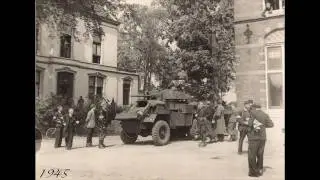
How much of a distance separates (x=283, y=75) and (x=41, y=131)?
12.4 feet

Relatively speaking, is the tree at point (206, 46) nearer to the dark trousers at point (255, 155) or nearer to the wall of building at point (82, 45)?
the dark trousers at point (255, 155)

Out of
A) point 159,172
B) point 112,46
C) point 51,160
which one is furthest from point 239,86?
point 51,160

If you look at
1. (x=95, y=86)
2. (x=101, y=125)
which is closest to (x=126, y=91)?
(x=95, y=86)

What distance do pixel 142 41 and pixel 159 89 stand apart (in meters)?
0.76

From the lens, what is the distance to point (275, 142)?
5340 mm

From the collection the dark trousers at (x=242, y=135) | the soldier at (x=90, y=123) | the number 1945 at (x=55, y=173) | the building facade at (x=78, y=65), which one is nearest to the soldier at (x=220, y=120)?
the dark trousers at (x=242, y=135)

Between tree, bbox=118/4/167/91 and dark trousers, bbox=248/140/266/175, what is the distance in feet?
5.57

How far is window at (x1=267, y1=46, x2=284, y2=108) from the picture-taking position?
5422 mm

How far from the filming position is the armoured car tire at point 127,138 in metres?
6.35

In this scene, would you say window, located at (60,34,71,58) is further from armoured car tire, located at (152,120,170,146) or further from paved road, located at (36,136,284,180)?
armoured car tire, located at (152,120,170,146)

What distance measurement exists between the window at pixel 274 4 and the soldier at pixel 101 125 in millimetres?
2903

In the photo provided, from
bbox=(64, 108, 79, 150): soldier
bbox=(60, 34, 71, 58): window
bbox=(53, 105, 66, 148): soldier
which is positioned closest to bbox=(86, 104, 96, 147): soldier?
bbox=(64, 108, 79, 150): soldier

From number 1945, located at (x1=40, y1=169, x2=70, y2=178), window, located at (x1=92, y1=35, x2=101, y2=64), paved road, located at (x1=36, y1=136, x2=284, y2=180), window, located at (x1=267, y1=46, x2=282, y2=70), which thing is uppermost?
window, located at (x1=92, y1=35, x2=101, y2=64)

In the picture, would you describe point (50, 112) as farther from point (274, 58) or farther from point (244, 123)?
point (274, 58)
